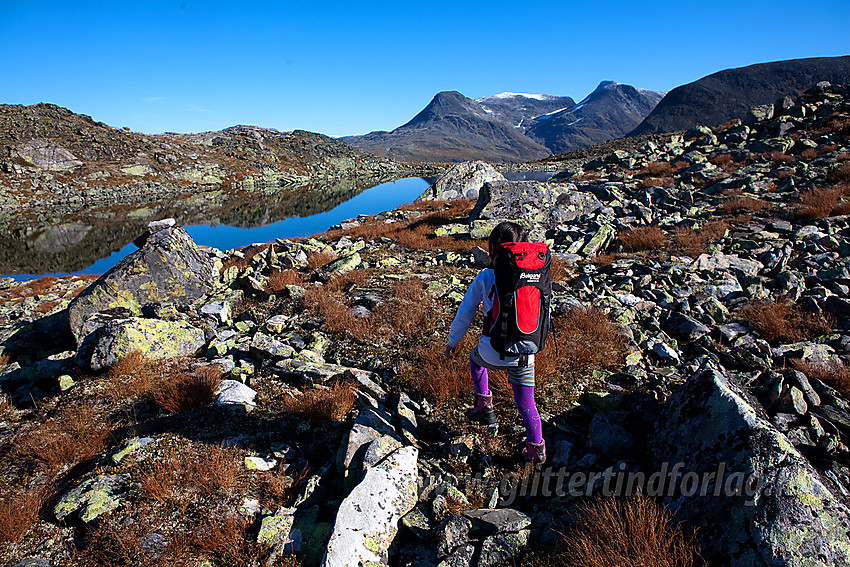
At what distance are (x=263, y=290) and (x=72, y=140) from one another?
3476 inches

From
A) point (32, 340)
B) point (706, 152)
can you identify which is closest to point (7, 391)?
point (32, 340)

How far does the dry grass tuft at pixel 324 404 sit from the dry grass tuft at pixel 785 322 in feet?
23.2

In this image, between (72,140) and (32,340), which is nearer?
(32,340)

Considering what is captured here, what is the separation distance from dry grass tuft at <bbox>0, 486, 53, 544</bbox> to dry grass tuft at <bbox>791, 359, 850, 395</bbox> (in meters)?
9.23

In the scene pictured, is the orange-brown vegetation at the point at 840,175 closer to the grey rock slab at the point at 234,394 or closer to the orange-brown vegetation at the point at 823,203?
the orange-brown vegetation at the point at 823,203

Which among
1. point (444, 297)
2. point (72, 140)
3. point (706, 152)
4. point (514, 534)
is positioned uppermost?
point (72, 140)

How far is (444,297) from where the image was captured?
930 centimetres

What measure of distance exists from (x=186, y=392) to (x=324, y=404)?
212 centimetres

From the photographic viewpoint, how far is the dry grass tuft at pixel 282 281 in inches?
429

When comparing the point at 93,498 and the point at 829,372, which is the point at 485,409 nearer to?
the point at 93,498

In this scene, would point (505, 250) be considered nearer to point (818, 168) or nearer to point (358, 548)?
point (358, 548)

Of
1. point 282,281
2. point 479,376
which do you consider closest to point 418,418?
point 479,376

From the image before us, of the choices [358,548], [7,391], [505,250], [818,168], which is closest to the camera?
[358,548]

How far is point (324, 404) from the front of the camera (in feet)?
17.2
